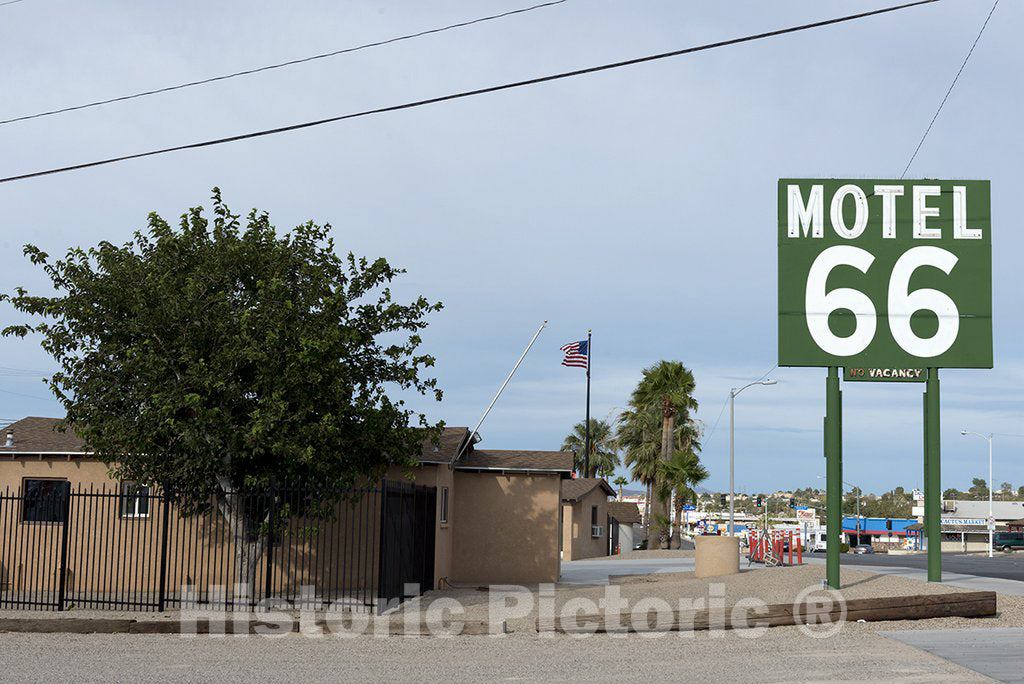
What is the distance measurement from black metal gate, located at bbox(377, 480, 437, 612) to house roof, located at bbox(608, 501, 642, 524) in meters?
44.8

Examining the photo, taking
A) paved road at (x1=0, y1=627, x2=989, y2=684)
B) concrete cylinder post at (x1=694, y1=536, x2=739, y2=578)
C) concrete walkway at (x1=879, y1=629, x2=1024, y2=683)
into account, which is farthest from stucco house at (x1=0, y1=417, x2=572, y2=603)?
concrete walkway at (x1=879, y1=629, x2=1024, y2=683)

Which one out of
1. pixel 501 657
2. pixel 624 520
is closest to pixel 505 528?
pixel 501 657

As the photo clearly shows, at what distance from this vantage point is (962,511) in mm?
120062

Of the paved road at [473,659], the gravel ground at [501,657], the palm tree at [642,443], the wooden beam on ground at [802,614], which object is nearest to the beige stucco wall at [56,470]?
the gravel ground at [501,657]

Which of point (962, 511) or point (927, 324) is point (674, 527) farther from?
point (962, 511)

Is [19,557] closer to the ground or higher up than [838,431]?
closer to the ground

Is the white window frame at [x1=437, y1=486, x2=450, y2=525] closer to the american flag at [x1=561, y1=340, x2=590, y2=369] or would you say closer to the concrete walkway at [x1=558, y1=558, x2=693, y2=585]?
the concrete walkway at [x1=558, y1=558, x2=693, y2=585]

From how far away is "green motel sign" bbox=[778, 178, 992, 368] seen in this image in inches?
899

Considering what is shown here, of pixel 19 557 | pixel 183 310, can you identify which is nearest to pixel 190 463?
pixel 183 310

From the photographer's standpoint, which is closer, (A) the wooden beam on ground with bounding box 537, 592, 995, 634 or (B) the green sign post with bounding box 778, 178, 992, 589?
(A) the wooden beam on ground with bounding box 537, 592, 995, 634

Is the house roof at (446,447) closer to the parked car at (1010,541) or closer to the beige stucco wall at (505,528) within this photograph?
the beige stucco wall at (505,528)

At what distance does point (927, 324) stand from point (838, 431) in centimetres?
292

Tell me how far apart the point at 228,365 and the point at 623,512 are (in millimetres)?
56076

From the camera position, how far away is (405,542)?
857 inches
